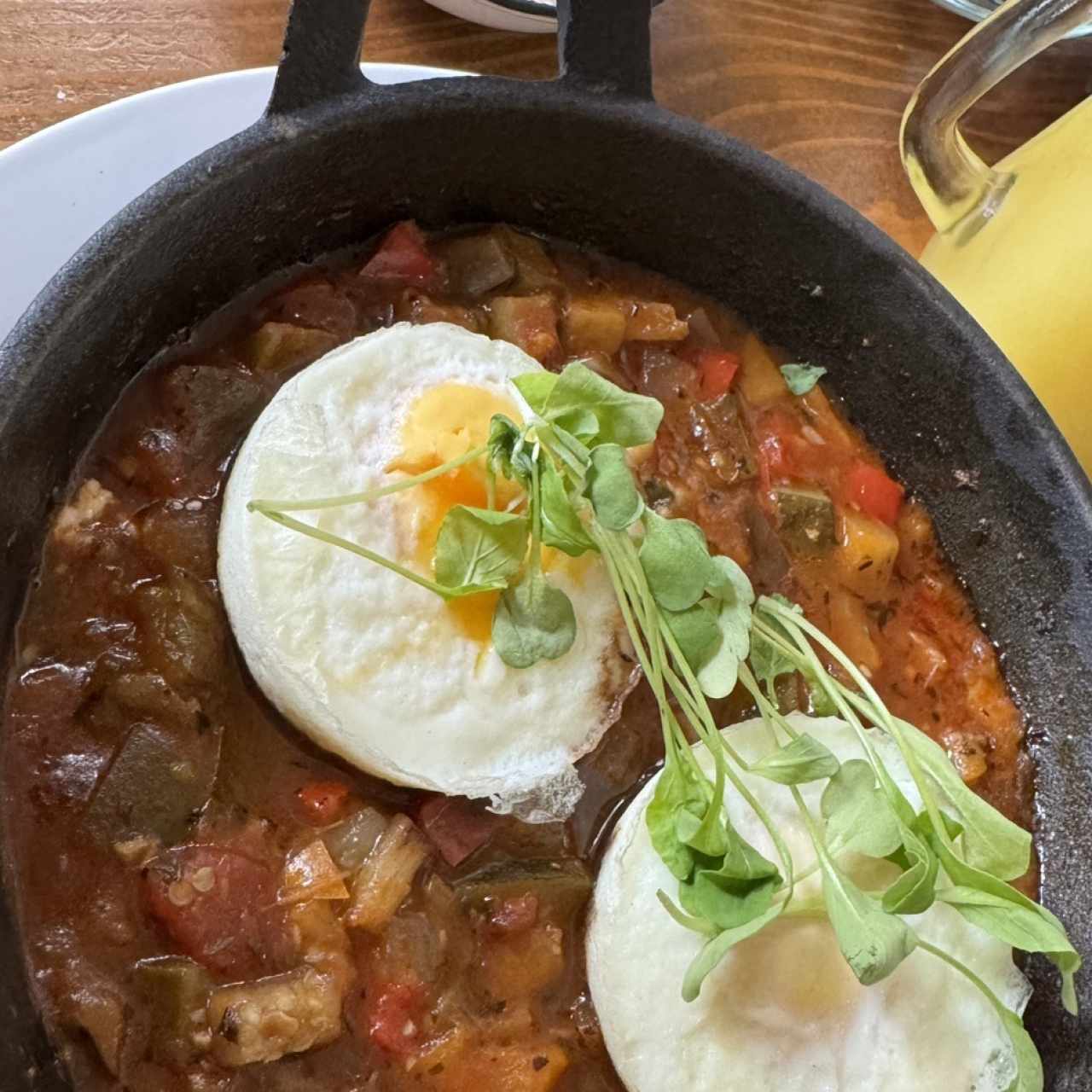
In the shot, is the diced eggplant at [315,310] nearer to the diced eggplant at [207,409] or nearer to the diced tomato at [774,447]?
the diced eggplant at [207,409]

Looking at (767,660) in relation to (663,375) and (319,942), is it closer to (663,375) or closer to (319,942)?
(663,375)

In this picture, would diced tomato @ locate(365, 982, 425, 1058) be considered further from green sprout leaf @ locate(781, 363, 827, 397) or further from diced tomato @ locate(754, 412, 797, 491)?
green sprout leaf @ locate(781, 363, 827, 397)

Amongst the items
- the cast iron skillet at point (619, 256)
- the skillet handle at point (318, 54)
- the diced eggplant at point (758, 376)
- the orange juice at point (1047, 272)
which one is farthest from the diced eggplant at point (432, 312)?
the orange juice at point (1047, 272)

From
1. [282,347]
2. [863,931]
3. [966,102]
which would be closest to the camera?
[863,931]

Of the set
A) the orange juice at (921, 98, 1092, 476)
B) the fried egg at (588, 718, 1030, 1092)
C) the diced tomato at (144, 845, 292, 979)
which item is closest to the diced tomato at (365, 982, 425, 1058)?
the diced tomato at (144, 845, 292, 979)

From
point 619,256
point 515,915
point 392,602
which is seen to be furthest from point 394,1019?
point 619,256

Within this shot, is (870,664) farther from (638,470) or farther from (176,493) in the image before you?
(176,493)

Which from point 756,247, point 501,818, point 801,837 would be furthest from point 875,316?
point 501,818
